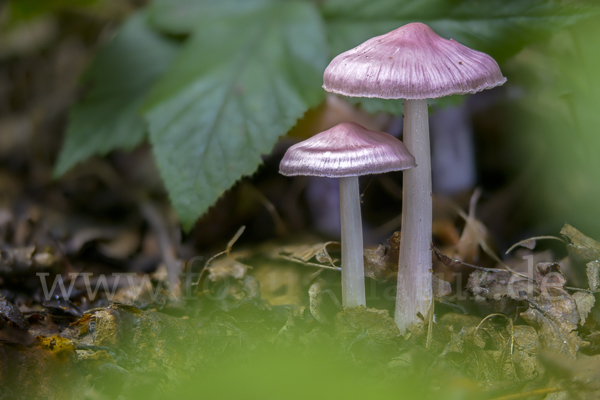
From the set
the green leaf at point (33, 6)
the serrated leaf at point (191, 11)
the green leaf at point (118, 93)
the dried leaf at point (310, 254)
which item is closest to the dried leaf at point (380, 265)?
the dried leaf at point (310, 254)

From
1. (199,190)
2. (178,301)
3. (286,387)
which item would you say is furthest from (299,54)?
(286,387)

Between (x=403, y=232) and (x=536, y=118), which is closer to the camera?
(x=403, y=232)

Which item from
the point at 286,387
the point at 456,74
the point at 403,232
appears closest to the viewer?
the point at 286,387

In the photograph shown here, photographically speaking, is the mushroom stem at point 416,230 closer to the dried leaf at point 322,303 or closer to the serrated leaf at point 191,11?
the dried leaf at point 322,303

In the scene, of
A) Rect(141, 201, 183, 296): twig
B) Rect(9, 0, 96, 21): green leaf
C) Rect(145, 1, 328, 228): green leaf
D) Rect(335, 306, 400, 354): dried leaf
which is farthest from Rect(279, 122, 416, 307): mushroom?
Rect(9, 0, 96, 21): green leaf

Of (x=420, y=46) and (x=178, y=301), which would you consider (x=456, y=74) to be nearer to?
(x=420, y=46)

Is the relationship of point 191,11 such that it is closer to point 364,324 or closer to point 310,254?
point 310,254
